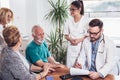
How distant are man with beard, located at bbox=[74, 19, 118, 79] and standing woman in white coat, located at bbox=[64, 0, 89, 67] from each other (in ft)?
2.18

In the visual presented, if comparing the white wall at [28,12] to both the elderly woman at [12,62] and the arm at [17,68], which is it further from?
the arm at [17,68]

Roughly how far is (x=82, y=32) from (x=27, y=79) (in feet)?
4.78

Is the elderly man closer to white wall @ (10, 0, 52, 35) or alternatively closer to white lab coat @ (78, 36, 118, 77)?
white lab coat @ (78, 36, 118, 77)

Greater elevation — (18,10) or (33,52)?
(18,10)

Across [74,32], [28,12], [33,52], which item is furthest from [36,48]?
[28,12]

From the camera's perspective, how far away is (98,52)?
8.89 ft

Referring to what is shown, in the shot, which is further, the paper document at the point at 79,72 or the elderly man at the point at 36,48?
the elderly man at the point at 36,48

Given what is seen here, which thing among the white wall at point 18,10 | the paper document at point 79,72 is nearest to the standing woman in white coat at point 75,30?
the paper document at point 79,72

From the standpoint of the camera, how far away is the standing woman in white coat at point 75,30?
3.44 meters

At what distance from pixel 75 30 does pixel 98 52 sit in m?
0.87

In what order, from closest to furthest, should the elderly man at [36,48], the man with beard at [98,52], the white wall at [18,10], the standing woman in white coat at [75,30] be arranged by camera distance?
the man with beard at [98,52] < the elderly man at [36,48] < the standing woman in white coat at [75,30] < the white wall at [18,10]

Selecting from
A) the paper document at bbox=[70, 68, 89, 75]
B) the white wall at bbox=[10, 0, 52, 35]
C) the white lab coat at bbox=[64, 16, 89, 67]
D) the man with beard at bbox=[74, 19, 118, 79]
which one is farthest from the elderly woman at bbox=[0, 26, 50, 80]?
the white wall at bbox=[10, 0, 52, 35]

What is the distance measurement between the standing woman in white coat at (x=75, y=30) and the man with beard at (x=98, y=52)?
0.66 metres

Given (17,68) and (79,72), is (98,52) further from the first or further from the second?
(17,68)
